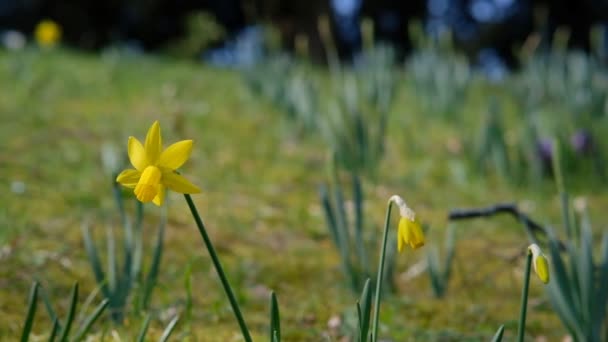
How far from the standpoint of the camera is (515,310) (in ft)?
5.74

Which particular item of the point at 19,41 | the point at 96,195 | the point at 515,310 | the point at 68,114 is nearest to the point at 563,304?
the point at 515,310

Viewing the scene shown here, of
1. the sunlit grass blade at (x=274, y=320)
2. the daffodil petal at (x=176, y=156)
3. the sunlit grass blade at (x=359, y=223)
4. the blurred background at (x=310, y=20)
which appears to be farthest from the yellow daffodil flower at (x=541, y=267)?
the blurred background at (x=310, y=20)

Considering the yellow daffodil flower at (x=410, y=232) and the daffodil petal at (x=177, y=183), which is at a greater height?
the daffodil petal at (x=177, y=183)

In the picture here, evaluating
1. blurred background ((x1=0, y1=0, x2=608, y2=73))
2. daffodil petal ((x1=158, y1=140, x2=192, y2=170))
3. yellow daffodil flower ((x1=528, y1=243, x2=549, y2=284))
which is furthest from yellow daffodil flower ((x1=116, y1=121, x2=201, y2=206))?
blurred background ((x1=0, y1=0, x2=608, y2=73))

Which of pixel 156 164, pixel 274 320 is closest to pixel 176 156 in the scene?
pixel 156 164

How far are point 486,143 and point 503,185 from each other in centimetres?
24

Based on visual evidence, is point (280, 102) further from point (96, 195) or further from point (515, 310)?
point (515, 310)

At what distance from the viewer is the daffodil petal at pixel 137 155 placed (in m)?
0.80

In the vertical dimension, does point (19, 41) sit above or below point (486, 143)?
above

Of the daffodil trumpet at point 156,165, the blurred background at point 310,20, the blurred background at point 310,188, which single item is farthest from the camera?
the blurred background at point 310,20

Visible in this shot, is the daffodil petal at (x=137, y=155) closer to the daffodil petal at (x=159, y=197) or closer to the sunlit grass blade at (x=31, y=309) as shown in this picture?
the daffodil petal at (x=159, y=197)

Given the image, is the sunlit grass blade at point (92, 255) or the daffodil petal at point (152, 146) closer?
the daffodil petal at point (152, 146)

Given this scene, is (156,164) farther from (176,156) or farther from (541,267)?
(541,267)

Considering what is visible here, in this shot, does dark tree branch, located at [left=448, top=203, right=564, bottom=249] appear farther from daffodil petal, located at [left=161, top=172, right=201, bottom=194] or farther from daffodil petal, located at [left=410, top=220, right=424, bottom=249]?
daffodil petal, located at [left=161, top=172, right=201, bottom=194]
